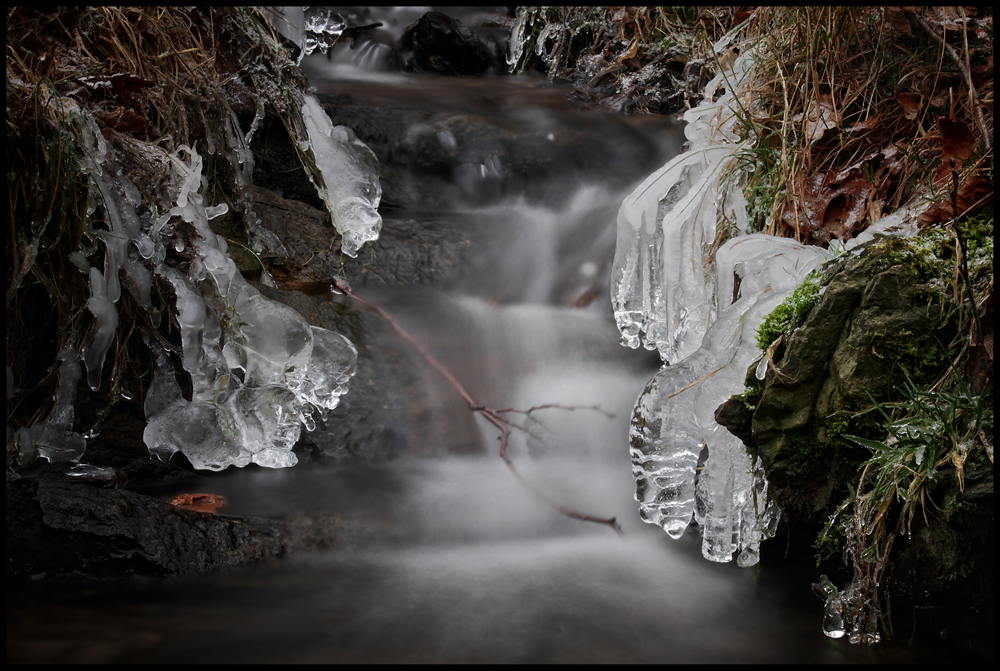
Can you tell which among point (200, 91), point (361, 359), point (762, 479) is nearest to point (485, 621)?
point (762, 479)

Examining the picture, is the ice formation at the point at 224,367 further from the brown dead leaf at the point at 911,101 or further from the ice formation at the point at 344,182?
the brown dead leaf at the point at 911,101

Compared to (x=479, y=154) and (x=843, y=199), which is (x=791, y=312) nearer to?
(x=843, y=199)

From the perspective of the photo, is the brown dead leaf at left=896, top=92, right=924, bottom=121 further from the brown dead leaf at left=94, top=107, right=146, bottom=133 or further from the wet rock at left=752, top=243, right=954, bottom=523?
the brown dead leaf at left=94, top=107, right=146, bottom=133

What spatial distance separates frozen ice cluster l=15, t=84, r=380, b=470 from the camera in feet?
7.22

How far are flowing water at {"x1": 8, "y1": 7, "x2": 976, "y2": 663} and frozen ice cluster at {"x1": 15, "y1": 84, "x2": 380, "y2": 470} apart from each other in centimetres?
21

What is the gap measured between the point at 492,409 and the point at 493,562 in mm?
740

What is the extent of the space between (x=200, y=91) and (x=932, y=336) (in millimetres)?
2962

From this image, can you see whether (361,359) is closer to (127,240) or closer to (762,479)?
(127,240)

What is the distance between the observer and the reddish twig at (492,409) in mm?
2432

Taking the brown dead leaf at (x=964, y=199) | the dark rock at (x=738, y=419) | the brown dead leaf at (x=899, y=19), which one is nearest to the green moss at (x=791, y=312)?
the dark rock at (x=738, y=419)

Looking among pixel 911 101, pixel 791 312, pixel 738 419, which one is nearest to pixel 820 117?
pixel 911 101

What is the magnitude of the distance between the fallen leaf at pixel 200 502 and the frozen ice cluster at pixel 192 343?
0.15 metres

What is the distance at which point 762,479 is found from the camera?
201 cm

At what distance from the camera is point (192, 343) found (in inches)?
91.7
